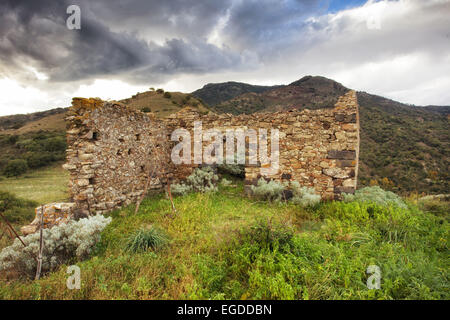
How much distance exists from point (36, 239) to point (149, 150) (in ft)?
14.5

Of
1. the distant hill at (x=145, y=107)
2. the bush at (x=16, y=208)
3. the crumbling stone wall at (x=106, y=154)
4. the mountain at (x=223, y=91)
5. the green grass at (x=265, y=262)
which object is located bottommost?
the bush at (x=16, y=208)

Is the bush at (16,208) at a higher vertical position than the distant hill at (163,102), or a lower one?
lower

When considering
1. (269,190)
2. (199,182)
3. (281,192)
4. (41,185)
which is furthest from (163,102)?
(281,192)

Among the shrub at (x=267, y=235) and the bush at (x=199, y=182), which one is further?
the bush at (x=199, y=182)

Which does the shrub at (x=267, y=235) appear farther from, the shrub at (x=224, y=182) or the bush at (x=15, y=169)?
the bush at (x=15, y=169)

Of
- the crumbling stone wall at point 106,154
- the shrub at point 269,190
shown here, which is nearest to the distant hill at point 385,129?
the shrub at point 269,190

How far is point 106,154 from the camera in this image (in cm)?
585

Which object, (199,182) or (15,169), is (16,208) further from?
(15,169)

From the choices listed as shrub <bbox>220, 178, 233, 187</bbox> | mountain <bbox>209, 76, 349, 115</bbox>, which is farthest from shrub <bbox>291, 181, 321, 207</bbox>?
mountain <bbox>209, 76, 349, 115</bbox>

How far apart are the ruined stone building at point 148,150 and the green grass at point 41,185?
7.16 feet

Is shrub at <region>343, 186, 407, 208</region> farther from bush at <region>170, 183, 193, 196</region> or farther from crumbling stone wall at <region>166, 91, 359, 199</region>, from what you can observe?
bush at <region>170, 183, 193, 196</region>

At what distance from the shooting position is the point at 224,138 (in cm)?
816

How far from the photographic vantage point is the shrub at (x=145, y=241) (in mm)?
3675
